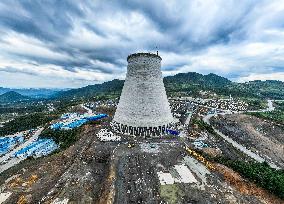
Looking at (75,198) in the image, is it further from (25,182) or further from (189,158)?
(189,158)

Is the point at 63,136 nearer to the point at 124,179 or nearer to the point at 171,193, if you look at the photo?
the point at 124,179

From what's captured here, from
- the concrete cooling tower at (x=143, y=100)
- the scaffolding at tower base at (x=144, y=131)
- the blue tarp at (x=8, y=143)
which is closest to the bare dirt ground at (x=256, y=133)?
the scaffolding at tower base at (x=144, y=131)

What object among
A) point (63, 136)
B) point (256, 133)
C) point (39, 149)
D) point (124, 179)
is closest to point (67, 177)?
point (124, 179)

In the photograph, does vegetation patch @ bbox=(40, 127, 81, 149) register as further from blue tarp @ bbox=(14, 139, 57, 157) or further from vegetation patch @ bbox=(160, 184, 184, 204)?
vegetation patch @ bbox=(160, 184, 184, 204)

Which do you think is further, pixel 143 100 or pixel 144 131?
pixel 144 131

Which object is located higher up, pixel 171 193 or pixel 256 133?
pixel 171 193

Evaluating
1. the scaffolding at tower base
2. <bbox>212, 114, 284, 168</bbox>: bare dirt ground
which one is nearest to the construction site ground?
the scaffolding at tower base

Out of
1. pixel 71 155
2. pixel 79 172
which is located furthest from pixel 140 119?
pixel 79 172

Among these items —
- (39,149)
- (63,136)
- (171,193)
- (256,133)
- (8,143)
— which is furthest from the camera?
(256,133)
